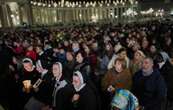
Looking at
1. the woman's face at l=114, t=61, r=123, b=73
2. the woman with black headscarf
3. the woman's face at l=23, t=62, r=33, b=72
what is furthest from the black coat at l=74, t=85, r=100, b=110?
the woman's face at l=23, t=62, r=33, b=72

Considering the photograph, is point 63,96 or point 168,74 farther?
point 168,74

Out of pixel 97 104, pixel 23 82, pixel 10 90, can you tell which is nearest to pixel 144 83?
pixel 97 104

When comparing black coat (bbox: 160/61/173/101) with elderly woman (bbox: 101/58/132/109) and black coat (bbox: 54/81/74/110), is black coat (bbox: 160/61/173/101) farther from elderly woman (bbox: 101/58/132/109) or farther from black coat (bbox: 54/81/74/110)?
black coat (bbox: 54/81/74/110)

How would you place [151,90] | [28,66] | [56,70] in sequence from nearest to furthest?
[151,90]
[56,70]
[28,66]

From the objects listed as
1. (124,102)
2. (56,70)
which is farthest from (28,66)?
(124,102)

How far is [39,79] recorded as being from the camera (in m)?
7.71

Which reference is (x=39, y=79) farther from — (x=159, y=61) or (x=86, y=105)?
(x=159, y=61)

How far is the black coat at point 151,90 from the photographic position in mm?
6867

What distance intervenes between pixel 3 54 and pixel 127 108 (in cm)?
731

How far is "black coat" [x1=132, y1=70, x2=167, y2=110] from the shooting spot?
6867 millimetres

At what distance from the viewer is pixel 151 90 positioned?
694cm

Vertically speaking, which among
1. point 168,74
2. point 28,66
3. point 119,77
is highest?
point 28,66

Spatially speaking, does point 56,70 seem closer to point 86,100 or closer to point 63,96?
point 63,96

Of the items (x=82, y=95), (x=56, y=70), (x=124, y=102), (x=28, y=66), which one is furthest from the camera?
(x=28, y=66)
